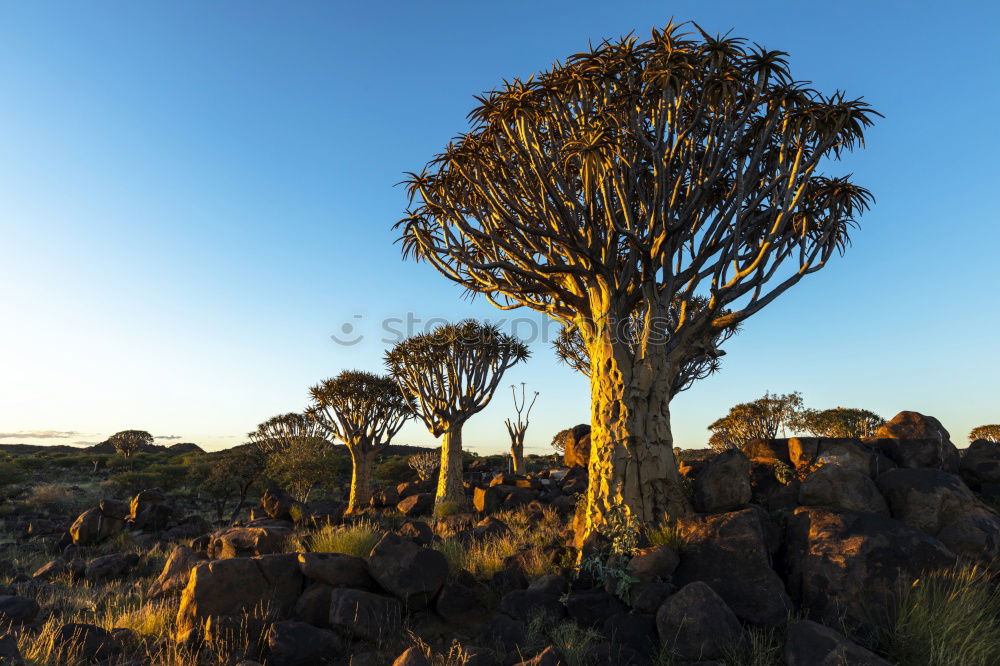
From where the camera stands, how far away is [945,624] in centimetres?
599

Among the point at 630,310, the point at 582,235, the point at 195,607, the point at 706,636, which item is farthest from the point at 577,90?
the point at 195,607

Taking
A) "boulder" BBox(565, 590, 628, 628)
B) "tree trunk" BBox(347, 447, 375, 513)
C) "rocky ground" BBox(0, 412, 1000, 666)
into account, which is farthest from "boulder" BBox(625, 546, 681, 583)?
"tree trunk" BBox(347, 447, 375, 513)

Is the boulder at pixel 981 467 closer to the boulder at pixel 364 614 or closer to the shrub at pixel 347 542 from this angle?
the boulder at pixel 364 614

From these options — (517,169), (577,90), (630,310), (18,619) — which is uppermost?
(577,90)

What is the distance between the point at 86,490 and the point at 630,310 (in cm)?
3349

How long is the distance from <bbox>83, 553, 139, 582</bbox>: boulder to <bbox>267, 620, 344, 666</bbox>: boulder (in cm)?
857

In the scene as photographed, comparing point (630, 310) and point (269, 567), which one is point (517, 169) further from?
point (269, 567)

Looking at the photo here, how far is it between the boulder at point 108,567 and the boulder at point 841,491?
1468 centimetres

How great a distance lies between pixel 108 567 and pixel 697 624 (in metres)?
13.1

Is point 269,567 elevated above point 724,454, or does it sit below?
below

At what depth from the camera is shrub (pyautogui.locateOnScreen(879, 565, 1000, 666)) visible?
5.70 metres

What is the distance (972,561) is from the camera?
7793mm

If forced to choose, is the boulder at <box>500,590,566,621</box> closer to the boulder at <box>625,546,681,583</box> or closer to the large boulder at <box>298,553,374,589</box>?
the boulder at <box>625,546,681,583</box>

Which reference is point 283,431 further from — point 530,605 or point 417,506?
point 530,605
